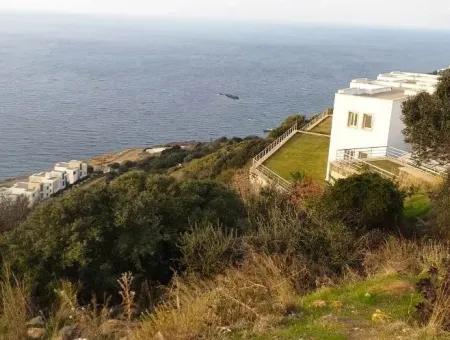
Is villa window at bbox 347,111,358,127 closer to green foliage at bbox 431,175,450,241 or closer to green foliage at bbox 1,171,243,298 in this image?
green foliage at bbox 431,175,450,241

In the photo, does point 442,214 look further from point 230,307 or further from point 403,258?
point 230,307

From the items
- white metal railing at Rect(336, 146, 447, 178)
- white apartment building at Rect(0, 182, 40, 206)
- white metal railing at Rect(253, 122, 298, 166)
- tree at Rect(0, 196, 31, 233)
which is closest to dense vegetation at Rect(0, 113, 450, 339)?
tree at Rect(0, 196, 31, 233)

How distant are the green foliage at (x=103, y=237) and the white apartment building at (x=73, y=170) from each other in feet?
105

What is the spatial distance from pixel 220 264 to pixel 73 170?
36.3 metres

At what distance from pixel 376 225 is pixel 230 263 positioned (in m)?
4.75

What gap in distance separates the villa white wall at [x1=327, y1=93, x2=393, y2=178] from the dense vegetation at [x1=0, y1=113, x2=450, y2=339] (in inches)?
331

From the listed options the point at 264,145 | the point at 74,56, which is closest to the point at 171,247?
the point at 264,145

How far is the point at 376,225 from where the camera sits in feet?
43.8

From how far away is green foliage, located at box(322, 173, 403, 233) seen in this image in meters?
13.2

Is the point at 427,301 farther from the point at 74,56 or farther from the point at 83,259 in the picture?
the point at 74,56

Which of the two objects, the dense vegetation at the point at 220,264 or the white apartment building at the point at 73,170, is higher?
the dense vegetation at the point at 220,264

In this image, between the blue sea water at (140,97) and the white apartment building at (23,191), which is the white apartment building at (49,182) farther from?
the blue sea water at (140,97)

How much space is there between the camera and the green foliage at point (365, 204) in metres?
13.2

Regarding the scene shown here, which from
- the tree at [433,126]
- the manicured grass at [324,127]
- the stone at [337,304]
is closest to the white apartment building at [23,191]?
the manicured grass at [324,127]
